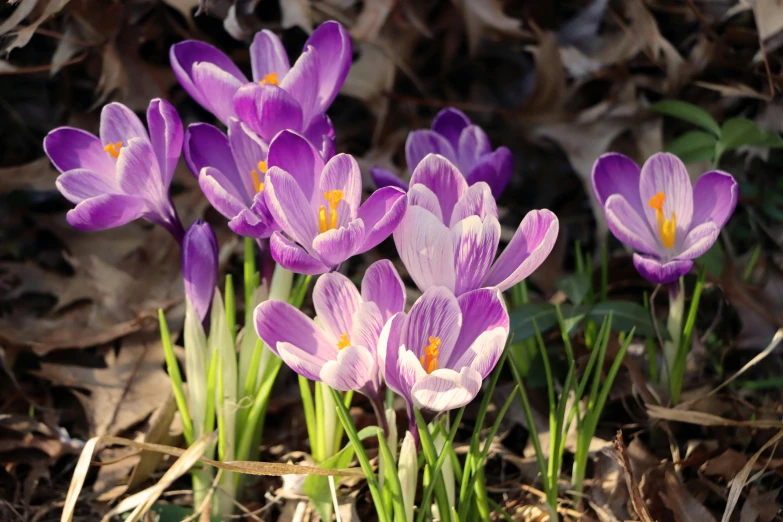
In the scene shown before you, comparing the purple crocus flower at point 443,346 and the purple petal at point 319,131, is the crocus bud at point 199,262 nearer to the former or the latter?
the purple petal at point 319,131

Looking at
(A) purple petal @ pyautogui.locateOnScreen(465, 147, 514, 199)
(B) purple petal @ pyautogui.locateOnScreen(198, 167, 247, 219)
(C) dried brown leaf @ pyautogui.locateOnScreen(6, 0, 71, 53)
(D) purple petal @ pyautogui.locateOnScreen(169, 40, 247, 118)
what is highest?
(C) dried brown leaf @ pyautogui.locateOnScreen(6, 0, 71, 53)

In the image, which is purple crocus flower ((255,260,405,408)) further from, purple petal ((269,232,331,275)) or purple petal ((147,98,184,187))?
purple petal ((147,98,184,187))

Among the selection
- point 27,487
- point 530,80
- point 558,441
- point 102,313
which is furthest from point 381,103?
point 27,487

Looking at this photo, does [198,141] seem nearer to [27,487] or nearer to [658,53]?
[27,487]

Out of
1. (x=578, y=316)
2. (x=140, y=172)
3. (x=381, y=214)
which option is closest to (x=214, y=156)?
(x=140, y=172)

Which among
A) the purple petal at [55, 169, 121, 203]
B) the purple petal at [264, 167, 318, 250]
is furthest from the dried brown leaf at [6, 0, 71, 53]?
the purple petal at [264, 167, 318, 250]

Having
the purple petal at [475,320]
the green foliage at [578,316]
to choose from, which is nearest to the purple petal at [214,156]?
the purple petal at [475,320]

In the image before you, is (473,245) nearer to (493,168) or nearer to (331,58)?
(493,168)
